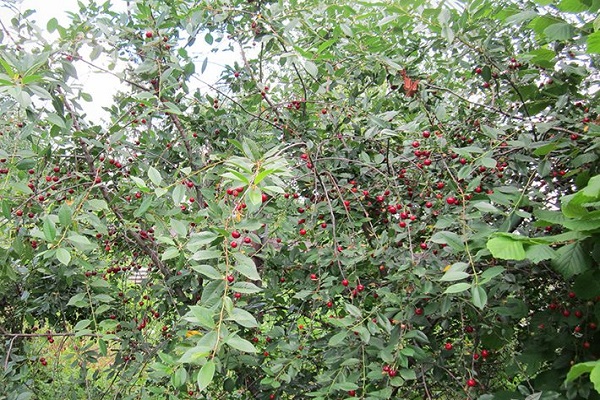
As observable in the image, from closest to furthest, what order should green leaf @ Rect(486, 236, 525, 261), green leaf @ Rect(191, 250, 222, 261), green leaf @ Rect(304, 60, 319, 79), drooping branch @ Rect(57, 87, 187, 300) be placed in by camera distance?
1. green leaf @ Rect(486, 236, 525, 261)
2. green leaf @ Rect(191, 250, 222, 261)
3. green leaf @ Rect(304, 60, 319, 79)
4. drooping branch @ Rect(57, 87, 187, 300)

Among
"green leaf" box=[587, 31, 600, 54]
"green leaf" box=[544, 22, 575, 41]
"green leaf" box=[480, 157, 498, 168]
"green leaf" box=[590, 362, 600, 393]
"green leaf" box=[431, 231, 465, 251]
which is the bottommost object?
"green leaf" box=[431, 231, 465, 251]

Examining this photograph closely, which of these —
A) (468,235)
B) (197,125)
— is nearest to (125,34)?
(197,125)

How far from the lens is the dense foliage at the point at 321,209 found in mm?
1390

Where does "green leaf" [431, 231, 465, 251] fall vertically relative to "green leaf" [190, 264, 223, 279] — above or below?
below

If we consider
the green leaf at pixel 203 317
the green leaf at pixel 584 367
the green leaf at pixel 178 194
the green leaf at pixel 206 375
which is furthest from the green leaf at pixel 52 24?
the green leaf at pixel 584 367

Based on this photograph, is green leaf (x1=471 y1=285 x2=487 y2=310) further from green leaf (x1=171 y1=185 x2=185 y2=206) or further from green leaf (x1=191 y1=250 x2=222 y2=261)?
green leaf (x1=171 y1=185 x2=185 y2=206)

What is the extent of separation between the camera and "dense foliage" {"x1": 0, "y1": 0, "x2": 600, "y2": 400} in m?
1.39

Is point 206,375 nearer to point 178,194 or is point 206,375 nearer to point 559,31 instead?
point 178,194

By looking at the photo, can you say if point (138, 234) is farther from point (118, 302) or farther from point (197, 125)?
point (197, 125)

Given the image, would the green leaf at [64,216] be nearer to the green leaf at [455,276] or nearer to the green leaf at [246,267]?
the green leaf at [246,267]

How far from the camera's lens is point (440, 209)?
1844mm

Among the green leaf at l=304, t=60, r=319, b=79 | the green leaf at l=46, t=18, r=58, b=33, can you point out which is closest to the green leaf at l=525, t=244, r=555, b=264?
the green leaf at l=304, t=60, r=319, b=79

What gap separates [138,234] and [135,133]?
659 mm

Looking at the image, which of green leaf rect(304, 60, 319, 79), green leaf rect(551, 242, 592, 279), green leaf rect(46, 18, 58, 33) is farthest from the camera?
green leaf rect(46, 18, 58, 33)
